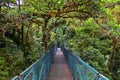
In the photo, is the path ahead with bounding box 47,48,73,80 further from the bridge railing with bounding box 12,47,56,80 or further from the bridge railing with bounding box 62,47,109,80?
the bridge railing with bounding box 12,47,56,80

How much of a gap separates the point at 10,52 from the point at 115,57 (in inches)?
314

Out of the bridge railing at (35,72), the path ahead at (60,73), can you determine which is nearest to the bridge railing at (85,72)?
the bridge railing at (35,72)

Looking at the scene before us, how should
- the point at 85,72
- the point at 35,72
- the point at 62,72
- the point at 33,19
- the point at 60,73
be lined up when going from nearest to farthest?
1. the point at 35,72
2. the point at 85,72
3. the point at 33,19
4. the point at 60,73
5. the point at 62,72

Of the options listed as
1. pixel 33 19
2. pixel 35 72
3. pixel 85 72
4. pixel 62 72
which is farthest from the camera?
pixel 62 72

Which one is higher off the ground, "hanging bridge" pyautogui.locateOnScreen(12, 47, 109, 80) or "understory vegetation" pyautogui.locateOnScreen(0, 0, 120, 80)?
"understory vegetation" pyautogui.locateOnScreen(0, 0, 120, 80)

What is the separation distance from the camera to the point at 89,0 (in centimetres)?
739

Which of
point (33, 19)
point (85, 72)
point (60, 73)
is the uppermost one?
point (33, 19)

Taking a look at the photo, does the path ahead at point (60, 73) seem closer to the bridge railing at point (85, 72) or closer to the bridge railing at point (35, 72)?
the bridge railing at point (85, 72)

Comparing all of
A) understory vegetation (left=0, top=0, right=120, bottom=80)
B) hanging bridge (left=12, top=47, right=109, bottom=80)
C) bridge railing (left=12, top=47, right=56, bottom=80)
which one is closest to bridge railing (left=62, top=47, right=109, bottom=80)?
hanging bridge (left=12, top=47, right=109, bottom=80)

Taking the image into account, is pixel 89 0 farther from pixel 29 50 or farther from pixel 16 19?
pixel 29 50

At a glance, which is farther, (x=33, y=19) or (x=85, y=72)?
(x=33, y=19)

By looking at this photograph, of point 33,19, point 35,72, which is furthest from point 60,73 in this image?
point 35,72

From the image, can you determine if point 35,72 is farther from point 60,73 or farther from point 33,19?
point 60,73

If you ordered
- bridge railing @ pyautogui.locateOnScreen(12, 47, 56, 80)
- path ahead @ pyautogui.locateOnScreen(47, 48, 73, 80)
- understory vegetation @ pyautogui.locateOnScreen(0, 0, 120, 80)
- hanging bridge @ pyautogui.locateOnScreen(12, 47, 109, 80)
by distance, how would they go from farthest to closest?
path ahead @ pyautogui.locateOnScreen(47, 48, 73, 80)
understory vegetation @ pyautogui.locateOnScreen(0, 0, 120, 80)
hanging bridge @ pyautogui.locateOnScreen(12, 47, 109, 80)
bridge railing @ pyautogui.locateOnScreen(12, 47, 56, 80)
